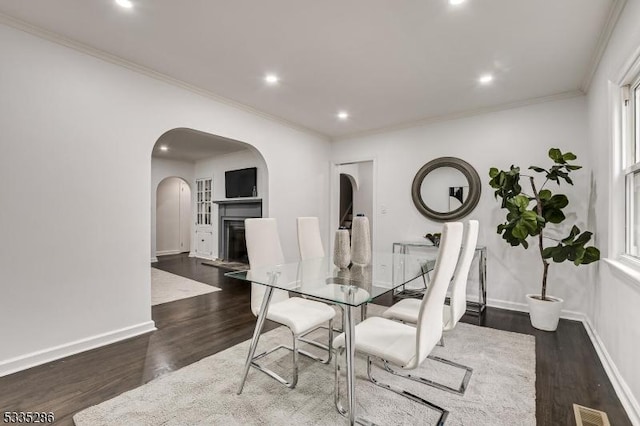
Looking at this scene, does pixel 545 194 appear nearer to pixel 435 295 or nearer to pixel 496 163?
pixel 496 163

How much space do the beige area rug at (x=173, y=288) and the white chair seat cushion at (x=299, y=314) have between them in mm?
2365

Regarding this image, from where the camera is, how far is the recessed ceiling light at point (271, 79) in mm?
3045

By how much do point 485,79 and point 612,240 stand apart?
6.04 feet

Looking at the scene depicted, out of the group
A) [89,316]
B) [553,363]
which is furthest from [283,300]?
[553,363]

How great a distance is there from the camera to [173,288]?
14.9 ft

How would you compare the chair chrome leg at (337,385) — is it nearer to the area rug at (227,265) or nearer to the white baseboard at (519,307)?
the white baseboard at (519,307)

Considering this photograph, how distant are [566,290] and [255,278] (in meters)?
3.47

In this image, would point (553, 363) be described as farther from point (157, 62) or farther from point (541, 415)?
point (157, 62)

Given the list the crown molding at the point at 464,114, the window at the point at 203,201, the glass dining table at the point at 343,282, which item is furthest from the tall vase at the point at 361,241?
the window at the point at 203,201

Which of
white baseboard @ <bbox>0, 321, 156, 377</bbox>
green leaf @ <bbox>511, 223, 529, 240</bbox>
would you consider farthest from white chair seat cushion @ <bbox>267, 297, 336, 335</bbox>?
green leaf @ <bbox>511, 223, 529, 240</bbox>

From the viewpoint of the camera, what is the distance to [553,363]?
91.0 inches

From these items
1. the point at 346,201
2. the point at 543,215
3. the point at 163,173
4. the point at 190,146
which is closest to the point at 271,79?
the point at 543,215

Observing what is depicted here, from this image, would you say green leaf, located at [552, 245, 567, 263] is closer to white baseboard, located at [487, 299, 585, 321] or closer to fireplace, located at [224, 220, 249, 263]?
white baseboard, located at [487, 299, 585, 321]

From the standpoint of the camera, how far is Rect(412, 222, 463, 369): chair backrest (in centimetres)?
142
